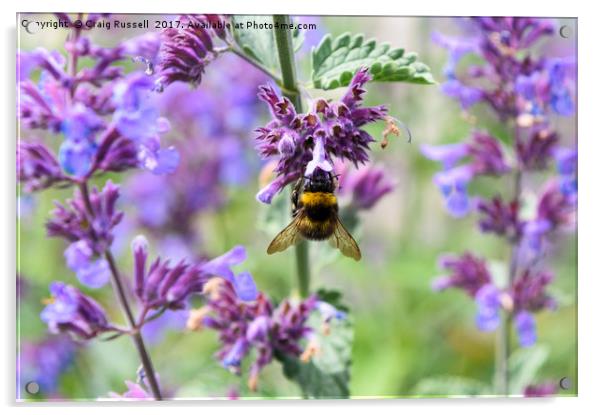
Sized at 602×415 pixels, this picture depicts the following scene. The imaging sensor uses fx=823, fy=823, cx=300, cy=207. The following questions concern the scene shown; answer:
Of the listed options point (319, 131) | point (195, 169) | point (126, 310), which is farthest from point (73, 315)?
point (195, 169)

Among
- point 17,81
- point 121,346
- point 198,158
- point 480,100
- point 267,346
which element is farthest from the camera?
point 198,158

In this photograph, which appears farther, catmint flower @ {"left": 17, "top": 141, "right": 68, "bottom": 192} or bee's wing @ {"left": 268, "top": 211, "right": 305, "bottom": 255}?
catmint flower @ {"left": 17, "top": 141, "right": 68, "bottom": 192}

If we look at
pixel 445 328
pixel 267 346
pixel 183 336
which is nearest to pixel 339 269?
pixel 445 328

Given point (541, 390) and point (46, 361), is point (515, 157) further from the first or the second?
point (46, 361)

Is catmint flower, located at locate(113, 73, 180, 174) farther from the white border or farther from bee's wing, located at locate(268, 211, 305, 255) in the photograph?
the white border

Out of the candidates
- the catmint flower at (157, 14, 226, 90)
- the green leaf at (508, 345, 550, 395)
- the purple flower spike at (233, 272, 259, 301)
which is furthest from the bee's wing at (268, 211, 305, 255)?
the green leaf at (508, 345, 550, 395)
